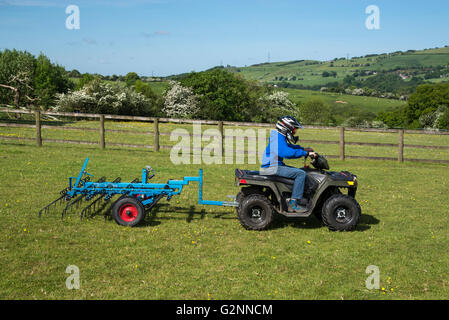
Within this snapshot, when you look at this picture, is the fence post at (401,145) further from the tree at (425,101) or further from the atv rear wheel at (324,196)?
the tree at (425,101)

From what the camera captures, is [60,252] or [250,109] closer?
[60,252]

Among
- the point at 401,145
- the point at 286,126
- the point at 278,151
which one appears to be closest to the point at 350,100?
the point at 401,145

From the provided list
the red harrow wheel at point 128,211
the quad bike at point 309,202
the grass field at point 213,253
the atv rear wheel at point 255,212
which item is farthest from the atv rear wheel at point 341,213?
the red harrow wheel at point 128,211

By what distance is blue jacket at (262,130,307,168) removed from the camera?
24.5 feet

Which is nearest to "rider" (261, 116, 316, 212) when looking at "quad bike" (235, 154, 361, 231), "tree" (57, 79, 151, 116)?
"quad bike" (235, 154, 361, 231)

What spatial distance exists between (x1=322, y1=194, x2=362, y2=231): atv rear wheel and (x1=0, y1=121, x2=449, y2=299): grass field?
0.66 ft

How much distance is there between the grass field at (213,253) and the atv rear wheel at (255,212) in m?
0.19

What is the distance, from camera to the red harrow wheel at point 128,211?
774cm

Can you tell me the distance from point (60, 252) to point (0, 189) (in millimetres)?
4818

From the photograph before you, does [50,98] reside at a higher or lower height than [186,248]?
higher

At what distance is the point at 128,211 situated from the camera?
780 centimetres

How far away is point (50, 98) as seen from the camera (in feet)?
169
